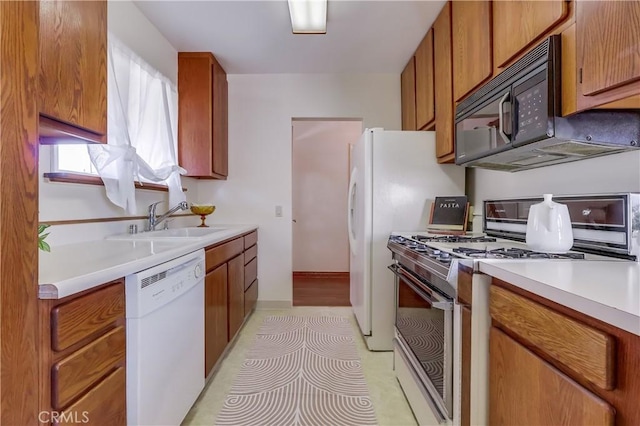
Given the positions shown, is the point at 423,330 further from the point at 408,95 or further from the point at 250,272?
the point at 408,95

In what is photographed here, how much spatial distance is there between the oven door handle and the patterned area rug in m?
0.69

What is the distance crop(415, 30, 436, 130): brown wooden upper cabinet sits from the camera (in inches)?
101

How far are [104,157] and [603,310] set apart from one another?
197cm

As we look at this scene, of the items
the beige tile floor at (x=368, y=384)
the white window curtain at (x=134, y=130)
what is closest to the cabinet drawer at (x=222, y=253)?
the white window curtain at (x=134, y=130)

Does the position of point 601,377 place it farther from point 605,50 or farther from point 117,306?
point 117,306

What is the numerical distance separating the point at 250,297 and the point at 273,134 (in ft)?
5.34

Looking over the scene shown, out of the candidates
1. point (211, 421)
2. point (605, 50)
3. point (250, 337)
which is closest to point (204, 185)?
point (250, 337)

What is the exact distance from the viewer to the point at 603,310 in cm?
62

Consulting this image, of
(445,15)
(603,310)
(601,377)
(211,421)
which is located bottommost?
(211,421)

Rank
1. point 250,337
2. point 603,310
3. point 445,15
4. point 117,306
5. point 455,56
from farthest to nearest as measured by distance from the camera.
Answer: point 250,337
point 445,15
point 455,56
point 117,306
point 603,310

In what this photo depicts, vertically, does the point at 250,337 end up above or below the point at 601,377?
below

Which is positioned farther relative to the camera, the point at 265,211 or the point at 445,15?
the point at 265,211

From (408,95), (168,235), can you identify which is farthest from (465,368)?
(408,95)

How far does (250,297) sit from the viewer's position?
3119mm
